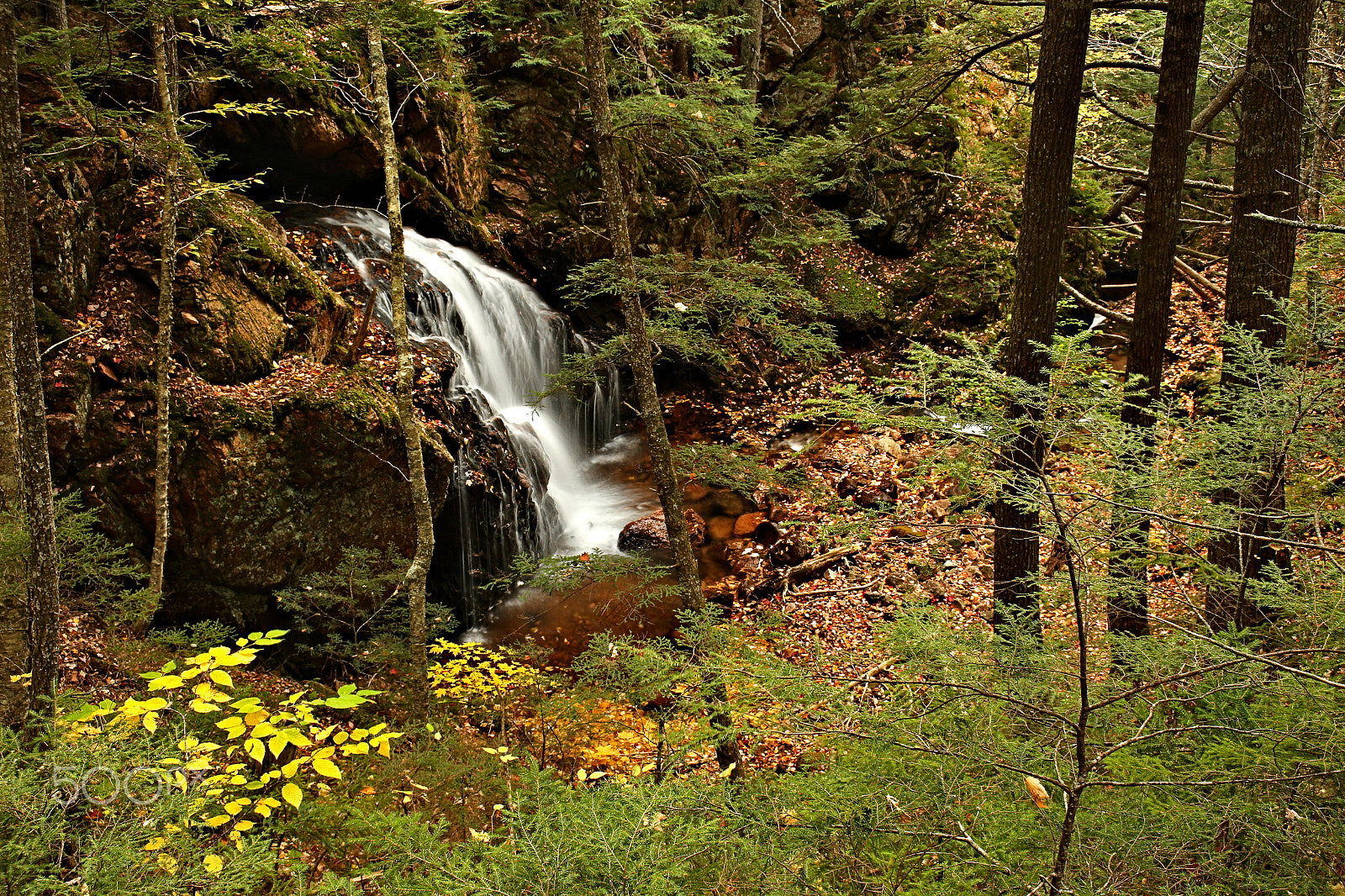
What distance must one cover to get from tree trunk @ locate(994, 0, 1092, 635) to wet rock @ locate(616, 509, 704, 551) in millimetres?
5981

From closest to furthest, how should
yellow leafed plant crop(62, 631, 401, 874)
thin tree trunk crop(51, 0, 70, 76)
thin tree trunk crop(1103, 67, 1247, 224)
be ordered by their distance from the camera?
yellow leafed plant crop(62, 631, 401, 874) < thin tree trunk crop(1103, 67, 1247, 224) < thin tree trunk crop(51, 0, 70, 76)

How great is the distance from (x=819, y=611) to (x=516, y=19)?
10.3 m

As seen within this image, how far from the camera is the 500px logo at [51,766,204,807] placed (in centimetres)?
215

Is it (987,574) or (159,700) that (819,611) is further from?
(159,700)

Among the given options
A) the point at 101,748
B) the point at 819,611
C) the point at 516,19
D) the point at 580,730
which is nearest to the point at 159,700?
the point at 101,748

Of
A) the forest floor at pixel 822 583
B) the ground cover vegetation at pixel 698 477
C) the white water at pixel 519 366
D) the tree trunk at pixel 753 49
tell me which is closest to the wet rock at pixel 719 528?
the ground cover vegetation at pixel 698 477

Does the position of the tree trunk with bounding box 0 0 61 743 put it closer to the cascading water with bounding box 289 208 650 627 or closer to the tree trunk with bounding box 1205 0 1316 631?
the cascading water with bounding box 289 208 650 627

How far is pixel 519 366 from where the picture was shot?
38.5ft

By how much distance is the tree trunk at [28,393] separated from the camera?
3.36m

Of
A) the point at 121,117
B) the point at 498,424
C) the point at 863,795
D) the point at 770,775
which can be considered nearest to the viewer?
the point at 863,795

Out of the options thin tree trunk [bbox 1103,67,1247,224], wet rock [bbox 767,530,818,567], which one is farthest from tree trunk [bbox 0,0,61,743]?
wet rock [bbox 767,530,818,567]

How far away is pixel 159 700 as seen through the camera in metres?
2.44

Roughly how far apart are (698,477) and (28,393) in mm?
4802

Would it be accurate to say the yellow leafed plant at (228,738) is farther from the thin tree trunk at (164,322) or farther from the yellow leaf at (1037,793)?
the thin tree trunk at (164,322)
